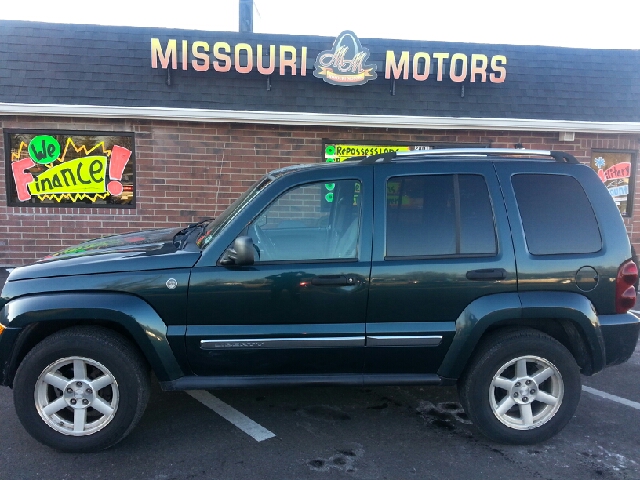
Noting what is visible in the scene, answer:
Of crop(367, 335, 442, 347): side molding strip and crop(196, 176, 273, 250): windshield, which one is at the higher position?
crop(196, 176, 273, 250): windshield

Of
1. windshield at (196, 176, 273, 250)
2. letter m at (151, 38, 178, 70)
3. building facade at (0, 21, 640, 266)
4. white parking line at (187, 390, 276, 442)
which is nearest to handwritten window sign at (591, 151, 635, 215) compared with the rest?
building facade at (0, 21, 640, 266)

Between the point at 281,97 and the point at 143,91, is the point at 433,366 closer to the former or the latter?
the point at 281,97

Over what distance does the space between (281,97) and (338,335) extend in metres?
6.34

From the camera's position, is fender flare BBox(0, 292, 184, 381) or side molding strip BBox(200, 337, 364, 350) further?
side molding strip BBox(200, 337, 364, 350)

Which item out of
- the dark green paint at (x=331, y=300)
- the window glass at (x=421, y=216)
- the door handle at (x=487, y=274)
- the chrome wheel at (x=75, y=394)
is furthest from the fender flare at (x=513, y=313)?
the chrome wheel at (x=75, y=394)

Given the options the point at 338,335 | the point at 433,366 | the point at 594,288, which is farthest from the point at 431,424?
the point at 594,288

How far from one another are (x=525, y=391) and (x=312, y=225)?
1.83 metres

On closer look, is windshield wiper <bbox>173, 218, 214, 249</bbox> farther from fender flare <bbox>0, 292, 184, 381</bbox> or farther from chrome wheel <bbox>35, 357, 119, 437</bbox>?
chrome wheel <bbox>35, 357, 119, 437</bbox>

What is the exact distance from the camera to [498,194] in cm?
331

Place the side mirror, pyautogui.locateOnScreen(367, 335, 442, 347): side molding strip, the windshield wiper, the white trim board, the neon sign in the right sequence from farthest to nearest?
the neon sign < the white trim board < the windshield wiper < pyautogui.locateOnScreen(367, 335, 442, 347): side molding strip < the side mirror

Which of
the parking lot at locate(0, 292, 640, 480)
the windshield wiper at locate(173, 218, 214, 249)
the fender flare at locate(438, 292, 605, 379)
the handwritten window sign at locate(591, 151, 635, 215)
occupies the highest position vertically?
the handwritten window sign at locate(591, 151, 635, 215)

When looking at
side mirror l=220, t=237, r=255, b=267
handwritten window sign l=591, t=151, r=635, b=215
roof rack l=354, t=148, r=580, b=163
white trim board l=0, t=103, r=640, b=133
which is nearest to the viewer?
side mirror l=220, t=237, r=255, b=267

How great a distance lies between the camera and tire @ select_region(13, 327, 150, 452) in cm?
304

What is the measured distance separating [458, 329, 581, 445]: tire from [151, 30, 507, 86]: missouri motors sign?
6.55 metres
